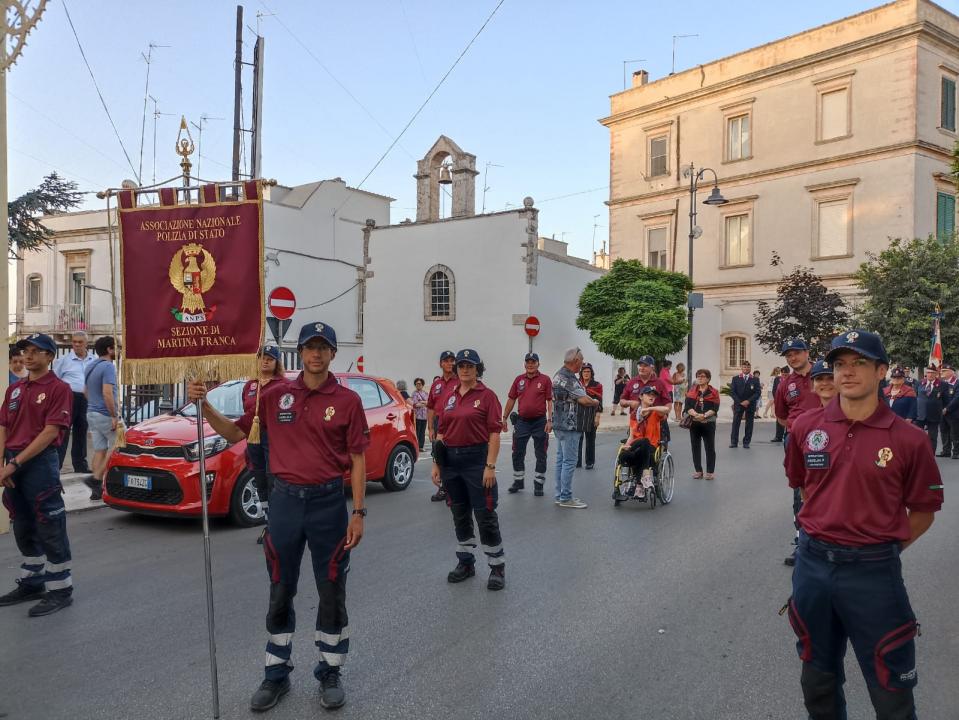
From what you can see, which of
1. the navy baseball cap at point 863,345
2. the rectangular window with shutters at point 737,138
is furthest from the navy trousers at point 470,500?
the rectangular window with shutters at point 737,138

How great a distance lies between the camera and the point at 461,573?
6293 millimetres

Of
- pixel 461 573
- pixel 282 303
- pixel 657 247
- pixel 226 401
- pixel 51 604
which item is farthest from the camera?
pixel 657 247

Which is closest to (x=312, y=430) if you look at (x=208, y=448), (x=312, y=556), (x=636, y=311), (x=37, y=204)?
(x=312, y=556)

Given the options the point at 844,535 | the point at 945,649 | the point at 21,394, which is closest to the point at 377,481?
the point at 21,394

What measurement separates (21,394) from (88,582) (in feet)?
5.50

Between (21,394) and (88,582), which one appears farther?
(88,582)

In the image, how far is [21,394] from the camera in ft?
18.4

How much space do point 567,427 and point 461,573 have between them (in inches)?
146

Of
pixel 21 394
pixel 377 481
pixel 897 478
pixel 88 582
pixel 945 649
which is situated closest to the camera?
pixel 897 478

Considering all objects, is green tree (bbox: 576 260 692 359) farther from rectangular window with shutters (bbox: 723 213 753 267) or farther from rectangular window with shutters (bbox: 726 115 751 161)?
rectangular window with shutters (bbox: 726 115 751 161)

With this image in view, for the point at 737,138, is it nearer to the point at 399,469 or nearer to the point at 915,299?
the point at 915,299

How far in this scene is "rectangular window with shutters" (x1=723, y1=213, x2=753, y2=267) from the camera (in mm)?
33781

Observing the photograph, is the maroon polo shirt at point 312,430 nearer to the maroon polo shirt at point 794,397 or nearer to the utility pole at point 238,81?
the maroon polo shirt at point 794,397

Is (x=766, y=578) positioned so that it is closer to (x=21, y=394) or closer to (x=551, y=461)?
(x=21, y=394)
